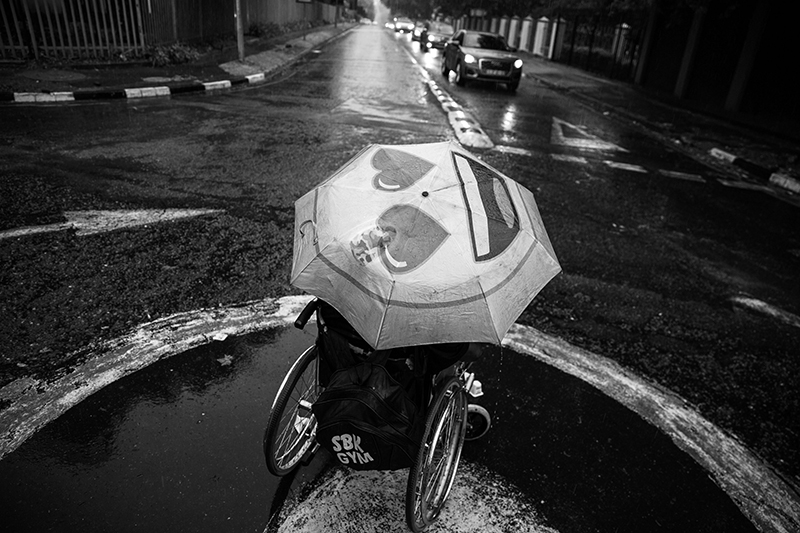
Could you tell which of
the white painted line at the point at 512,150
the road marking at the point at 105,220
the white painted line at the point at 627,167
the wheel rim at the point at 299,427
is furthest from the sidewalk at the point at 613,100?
the wheel rim at the point at 299,427

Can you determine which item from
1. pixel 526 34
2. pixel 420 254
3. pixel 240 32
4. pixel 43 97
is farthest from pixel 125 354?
pixel 526 34

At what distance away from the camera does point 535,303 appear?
14.7 ft

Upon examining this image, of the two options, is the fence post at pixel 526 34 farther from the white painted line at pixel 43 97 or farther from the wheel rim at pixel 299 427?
the wheel rim at pixel 299 427

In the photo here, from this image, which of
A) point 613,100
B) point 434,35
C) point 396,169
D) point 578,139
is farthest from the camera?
point 434,35

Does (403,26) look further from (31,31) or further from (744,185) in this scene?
(744,185)

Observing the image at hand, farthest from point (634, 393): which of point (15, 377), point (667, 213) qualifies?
point (667, 213)

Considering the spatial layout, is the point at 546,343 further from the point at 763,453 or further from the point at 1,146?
the point at 1,146

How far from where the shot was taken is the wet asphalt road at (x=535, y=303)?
292 cm

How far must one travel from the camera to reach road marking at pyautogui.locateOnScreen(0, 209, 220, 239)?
489cm

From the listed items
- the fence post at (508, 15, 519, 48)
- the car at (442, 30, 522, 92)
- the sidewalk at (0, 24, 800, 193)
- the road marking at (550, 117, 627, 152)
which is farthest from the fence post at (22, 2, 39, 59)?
the fence post at (508, 15, 519, 48)

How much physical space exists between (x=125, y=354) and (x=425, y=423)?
2252mm

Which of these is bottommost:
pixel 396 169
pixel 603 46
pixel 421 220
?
pixel 421 220

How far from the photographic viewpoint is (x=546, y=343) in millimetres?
3963

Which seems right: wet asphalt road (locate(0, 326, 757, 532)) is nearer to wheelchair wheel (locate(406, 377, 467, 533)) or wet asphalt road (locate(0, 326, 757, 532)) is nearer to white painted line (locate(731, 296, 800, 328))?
wheelchair wheel (locate(406, 377, 467, 533))
